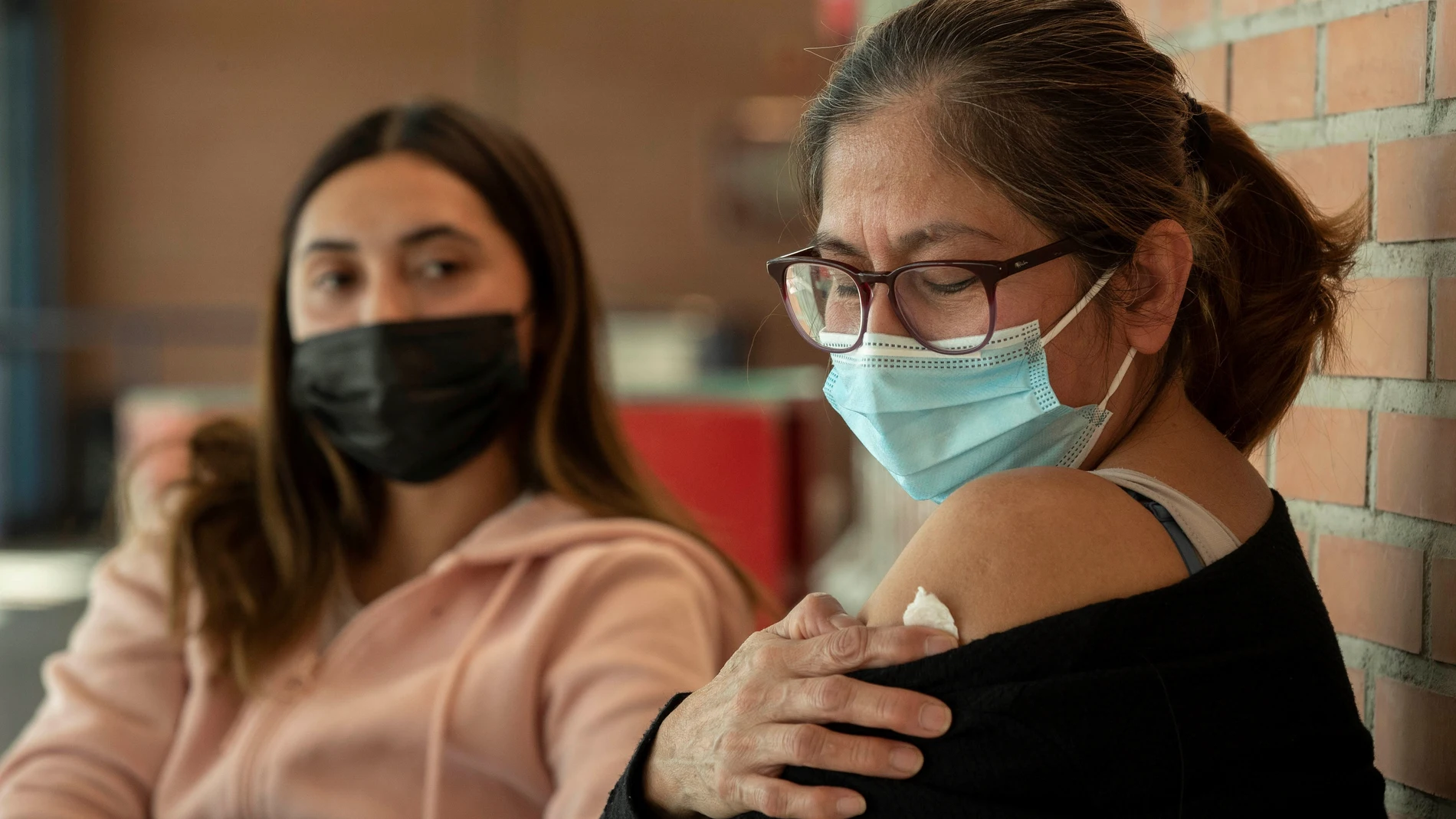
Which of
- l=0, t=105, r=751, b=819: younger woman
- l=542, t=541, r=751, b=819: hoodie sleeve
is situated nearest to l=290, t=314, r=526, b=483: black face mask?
l=0, t=105, r=751, b=819: younger woman

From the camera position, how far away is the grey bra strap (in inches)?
36.3

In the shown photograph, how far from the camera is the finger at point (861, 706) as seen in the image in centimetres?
87

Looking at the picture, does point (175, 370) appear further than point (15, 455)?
Yes

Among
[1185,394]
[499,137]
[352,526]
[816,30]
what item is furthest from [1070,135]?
[816,30]

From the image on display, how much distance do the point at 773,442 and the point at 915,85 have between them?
A: 2339 mm

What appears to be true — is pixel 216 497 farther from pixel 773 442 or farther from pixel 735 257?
pixel 735 257

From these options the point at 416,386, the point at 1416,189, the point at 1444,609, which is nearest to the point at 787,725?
the point at 1444,609

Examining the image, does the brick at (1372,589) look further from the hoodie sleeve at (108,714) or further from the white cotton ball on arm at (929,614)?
the hoodie sleeve at (108,714)

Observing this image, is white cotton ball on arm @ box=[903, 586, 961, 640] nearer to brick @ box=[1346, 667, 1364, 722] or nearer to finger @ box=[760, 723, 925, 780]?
finger @ box=[760, 723, 925, 780]

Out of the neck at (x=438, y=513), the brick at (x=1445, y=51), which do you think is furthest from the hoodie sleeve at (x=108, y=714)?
the brick at (x=1445, y=51)

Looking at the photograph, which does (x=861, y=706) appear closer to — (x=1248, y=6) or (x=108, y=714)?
(x=1248, y=6)

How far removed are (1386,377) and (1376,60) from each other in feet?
0.97

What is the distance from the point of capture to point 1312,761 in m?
0.92

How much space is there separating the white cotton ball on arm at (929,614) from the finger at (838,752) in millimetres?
81
